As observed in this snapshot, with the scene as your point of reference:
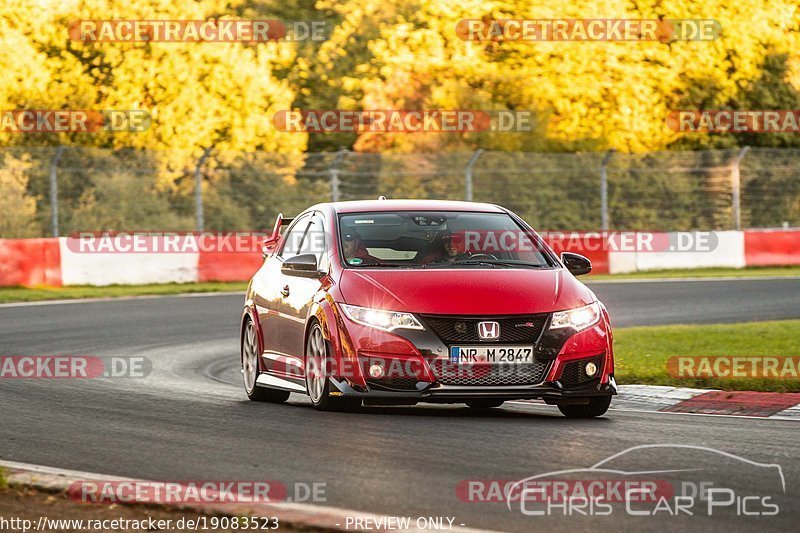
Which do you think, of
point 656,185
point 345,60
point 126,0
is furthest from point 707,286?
point 345,60

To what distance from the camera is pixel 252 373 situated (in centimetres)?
1296

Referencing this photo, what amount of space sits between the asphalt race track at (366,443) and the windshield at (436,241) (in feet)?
3.57

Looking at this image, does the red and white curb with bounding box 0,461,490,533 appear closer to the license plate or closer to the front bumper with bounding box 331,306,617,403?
the front bumper with bounding box 331,306,617,403

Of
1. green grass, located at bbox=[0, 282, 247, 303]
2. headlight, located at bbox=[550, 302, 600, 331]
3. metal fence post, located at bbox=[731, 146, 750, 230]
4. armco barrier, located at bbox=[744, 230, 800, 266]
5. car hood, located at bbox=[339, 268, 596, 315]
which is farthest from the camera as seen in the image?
Answer: armco barrier, located at bbox=[744, 230, 800, 266]

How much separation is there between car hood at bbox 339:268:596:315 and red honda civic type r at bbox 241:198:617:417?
10 mm

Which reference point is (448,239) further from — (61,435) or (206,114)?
(206,114)

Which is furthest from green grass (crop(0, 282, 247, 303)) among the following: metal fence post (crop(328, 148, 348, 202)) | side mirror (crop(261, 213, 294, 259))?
side mirror (crop(261, 213, 294, 259))

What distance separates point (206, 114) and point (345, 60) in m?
12.9

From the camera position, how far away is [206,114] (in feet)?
156

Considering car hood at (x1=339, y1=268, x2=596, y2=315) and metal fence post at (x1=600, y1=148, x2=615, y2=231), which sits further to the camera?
metal fence post at (x1=600, y1=148, x2=615, y2=231)

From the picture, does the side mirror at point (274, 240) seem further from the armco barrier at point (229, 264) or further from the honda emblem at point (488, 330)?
the armco barrier at point (229, 264)

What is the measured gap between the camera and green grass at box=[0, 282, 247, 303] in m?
26.8

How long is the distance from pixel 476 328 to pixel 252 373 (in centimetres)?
300

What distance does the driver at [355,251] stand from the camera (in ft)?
37.8
